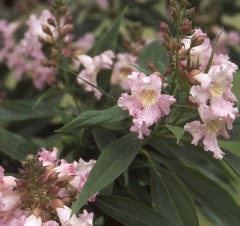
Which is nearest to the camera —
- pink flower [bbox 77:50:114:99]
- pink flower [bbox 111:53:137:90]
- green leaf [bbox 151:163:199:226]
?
green leaf [bbox 151:163:199:226]

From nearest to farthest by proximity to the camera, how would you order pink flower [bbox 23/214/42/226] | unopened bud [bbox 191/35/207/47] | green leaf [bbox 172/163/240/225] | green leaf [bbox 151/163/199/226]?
pink flower [bbox 23/214/42/226]
unopened bud [bbox 191/35/207/47]
green leaf [bbox 151/163/199/226]
green leaf [bbox 172/163/240/225]

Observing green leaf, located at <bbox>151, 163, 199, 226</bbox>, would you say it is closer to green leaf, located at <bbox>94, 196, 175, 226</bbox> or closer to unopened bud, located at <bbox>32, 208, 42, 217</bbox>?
green leaf, located at <bbox>94, 196, 175, 226</bbox>

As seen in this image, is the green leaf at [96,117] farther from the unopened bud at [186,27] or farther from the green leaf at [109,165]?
the unopened bud at [186,27]

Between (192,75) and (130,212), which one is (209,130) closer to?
(192,75)

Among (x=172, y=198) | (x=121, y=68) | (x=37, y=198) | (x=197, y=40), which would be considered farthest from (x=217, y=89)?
(x=121, y=68)

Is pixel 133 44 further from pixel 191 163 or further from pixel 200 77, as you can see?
pixel 200 77

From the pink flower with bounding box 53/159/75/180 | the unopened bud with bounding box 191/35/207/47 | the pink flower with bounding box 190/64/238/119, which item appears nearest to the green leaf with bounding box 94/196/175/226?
the pink flower with bounding box 53/159/75/180

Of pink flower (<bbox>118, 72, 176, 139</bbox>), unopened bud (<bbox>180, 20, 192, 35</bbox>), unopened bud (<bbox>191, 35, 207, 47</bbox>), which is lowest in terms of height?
pink flower (<bbox>118, 72, 176, 139</bbox>)

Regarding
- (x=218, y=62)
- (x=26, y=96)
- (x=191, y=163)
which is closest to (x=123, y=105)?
(x=218, y=62)
